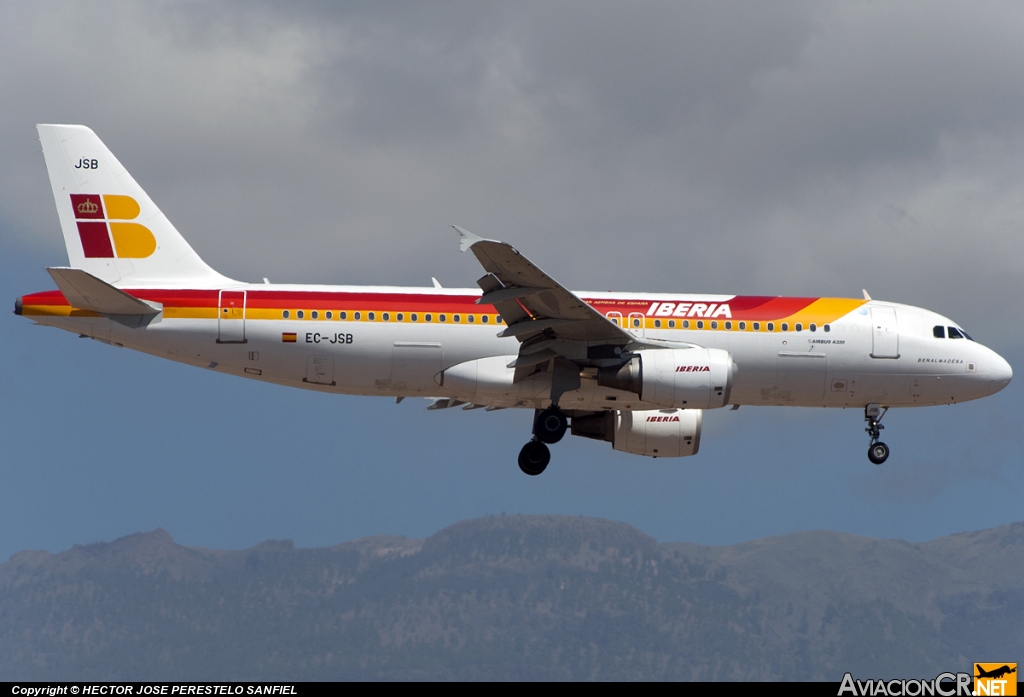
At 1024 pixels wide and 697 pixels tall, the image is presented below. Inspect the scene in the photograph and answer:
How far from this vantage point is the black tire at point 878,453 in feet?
112

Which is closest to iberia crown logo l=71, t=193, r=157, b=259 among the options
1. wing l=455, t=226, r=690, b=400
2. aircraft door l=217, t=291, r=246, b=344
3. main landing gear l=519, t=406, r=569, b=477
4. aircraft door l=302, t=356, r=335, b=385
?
aircraft door l=217, t=291, r=246, b=344

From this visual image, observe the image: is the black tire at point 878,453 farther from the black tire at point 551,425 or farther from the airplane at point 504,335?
the black tire at point 551,425

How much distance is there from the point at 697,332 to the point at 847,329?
13.8ft

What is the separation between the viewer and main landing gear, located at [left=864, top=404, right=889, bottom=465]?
1341 inches

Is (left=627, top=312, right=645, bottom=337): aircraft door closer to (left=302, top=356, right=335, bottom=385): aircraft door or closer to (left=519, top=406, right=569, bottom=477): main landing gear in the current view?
(left=519, top=406, right=569, bottom=477): main landing gear

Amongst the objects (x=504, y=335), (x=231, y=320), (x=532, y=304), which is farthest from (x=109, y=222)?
(x=532, y=304)

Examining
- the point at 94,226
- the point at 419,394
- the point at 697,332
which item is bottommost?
the point at 419,394

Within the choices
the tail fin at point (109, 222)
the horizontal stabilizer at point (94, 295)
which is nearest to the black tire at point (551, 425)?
the tail fin at point (109, 222)

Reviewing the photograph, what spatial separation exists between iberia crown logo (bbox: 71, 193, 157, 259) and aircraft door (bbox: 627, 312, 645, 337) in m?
12.8

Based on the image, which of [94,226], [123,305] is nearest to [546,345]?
[123,305]

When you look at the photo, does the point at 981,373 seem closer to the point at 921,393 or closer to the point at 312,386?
the point at 921,393

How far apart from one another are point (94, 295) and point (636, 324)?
13.7m

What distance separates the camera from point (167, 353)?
105 feet

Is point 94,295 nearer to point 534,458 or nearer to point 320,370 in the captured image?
point 320,370
